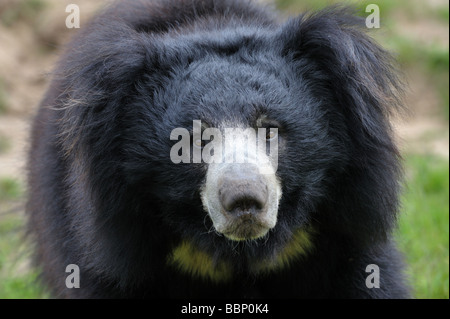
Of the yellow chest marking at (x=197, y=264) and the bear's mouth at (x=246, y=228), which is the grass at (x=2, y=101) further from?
the bear's mouth at (x=246, y=228)

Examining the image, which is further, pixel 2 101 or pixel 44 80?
pixel 44 80

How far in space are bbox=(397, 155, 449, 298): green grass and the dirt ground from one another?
481 millimetres

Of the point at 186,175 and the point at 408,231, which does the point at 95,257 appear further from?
the point at 408,231

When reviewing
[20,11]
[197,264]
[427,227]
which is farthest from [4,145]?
[197,264]

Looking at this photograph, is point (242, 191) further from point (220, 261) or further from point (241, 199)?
point (220, 261)

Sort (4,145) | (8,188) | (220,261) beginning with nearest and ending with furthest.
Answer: (220,261)
(8,188)
(4,145)

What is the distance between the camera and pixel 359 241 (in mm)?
3650

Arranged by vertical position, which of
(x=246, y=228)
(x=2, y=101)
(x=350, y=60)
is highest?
(x=2, y=101)

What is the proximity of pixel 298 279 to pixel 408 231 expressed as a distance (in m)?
1.99

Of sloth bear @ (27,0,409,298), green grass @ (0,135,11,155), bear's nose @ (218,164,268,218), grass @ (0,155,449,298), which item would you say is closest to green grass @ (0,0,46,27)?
green grass @ (0,135,11,155)

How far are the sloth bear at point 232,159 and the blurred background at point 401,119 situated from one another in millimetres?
347

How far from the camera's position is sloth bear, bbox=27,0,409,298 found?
10.2ft

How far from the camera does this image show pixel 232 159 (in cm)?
298

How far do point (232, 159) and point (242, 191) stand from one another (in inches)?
6.7
